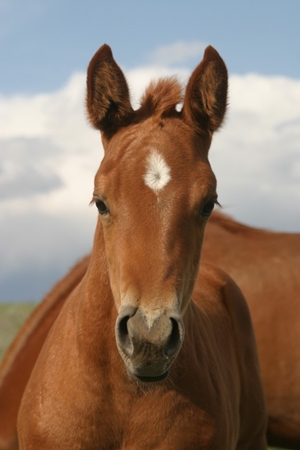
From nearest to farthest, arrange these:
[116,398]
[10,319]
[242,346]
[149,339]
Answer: [149,339]
[116,398]
[242,346]
[10,319]

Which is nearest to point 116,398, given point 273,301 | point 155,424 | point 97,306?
point 155,424

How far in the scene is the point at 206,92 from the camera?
373 centimetres

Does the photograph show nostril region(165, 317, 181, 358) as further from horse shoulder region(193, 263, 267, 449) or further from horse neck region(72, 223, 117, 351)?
horse shoulder region(193, 263, 267, 449)

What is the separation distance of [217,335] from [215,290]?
611mm

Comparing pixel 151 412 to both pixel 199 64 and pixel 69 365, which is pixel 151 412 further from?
pixel 199 64

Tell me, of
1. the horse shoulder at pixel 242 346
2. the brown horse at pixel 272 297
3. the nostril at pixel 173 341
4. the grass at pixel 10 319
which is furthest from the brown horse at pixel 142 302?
the grass at pixel 10 319

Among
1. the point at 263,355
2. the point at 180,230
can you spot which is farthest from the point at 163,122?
the point at 263,355

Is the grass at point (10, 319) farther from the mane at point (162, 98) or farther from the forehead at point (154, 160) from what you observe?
the forehead at point (154, 160)

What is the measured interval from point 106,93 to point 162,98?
10.9 inches

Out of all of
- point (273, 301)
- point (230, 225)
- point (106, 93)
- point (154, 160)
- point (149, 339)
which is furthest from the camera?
point (230, 225)

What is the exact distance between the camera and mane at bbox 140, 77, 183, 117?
3.66m

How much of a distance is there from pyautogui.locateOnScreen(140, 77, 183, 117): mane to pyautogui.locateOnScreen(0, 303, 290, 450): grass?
7.26 m

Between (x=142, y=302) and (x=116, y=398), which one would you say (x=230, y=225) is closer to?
(x=116, y=398)

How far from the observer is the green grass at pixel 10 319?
1141cm
